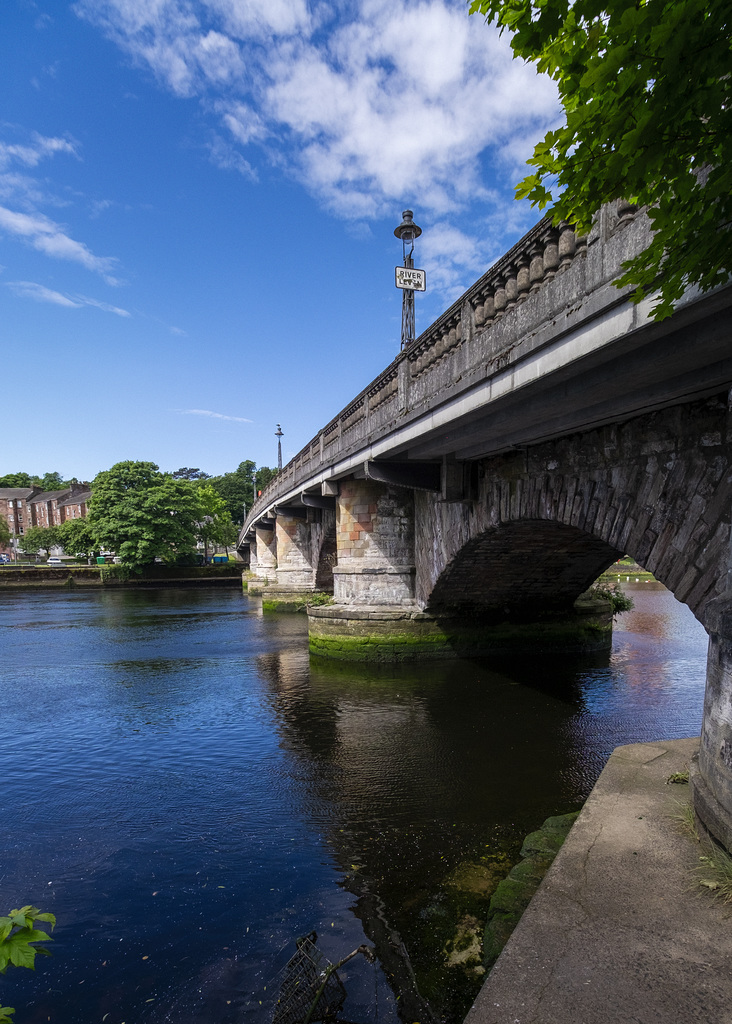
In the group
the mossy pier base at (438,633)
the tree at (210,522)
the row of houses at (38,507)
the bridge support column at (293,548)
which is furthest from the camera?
the row of houses at (38,507)

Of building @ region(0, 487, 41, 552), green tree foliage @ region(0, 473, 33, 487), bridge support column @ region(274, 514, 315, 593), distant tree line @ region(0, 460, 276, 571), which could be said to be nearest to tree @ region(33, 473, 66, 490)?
green tree foliage @ region(0, 473, 33, 487)

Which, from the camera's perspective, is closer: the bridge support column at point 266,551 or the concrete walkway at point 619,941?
the concrete walkway at point 619,941

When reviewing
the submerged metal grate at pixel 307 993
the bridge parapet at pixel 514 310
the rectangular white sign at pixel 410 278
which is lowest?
the submerged metal grate at pixel 307 993

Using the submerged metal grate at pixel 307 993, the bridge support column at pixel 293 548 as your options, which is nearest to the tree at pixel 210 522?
the bridge support column at pixel 293 548

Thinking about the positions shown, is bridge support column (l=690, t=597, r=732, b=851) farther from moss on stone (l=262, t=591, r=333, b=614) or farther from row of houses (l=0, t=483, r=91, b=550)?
row of houses (l=0, t=483, r=91, b=550)

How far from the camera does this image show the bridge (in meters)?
4.35

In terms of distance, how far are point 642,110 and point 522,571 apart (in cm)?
1135

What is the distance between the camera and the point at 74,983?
4.28 m

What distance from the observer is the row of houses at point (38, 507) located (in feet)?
283

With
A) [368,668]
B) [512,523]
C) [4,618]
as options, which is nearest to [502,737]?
[512,523]

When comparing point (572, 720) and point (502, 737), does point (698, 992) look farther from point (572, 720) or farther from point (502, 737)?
point (572, 720)

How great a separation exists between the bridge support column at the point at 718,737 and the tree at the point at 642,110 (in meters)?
2.14

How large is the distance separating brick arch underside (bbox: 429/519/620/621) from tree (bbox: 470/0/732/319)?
24.2 feet

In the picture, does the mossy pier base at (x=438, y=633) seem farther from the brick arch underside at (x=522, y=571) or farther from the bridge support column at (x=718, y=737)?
the bridge support column at (x=718, y=737)
